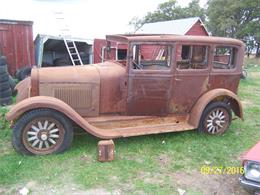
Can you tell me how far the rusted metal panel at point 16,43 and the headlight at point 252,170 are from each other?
9.84 m

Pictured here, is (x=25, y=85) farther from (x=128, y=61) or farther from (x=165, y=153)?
(x=165, y=153)

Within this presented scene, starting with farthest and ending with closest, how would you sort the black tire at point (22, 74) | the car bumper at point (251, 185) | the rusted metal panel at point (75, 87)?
1. the black tire at point (22, 74)
2. the rusted metal panel at point (75, 87)
3. the car bumper at point (251, 185)

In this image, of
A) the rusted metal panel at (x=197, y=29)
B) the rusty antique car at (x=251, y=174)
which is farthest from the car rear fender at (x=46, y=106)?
the rusted metal panel at (x=197, y=29)

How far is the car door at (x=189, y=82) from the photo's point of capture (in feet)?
17.7

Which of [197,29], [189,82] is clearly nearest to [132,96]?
[189,82]

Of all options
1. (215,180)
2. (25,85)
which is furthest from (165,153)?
(25,85)

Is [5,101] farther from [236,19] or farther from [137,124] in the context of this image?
[236,19]

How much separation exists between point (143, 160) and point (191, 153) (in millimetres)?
921

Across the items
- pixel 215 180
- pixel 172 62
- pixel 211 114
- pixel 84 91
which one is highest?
pixel 172 62

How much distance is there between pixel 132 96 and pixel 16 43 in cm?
767

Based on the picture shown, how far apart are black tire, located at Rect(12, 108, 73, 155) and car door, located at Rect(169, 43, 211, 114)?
198cm

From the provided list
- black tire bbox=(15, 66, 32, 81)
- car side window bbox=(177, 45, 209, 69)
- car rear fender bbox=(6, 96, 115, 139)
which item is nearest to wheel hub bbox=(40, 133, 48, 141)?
car rear fender bbox=(6, 96, 115, 139)

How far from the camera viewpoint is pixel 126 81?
5152 millimetres

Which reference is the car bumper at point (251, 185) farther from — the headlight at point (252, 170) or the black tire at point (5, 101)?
the black tire at point (5, 101)
